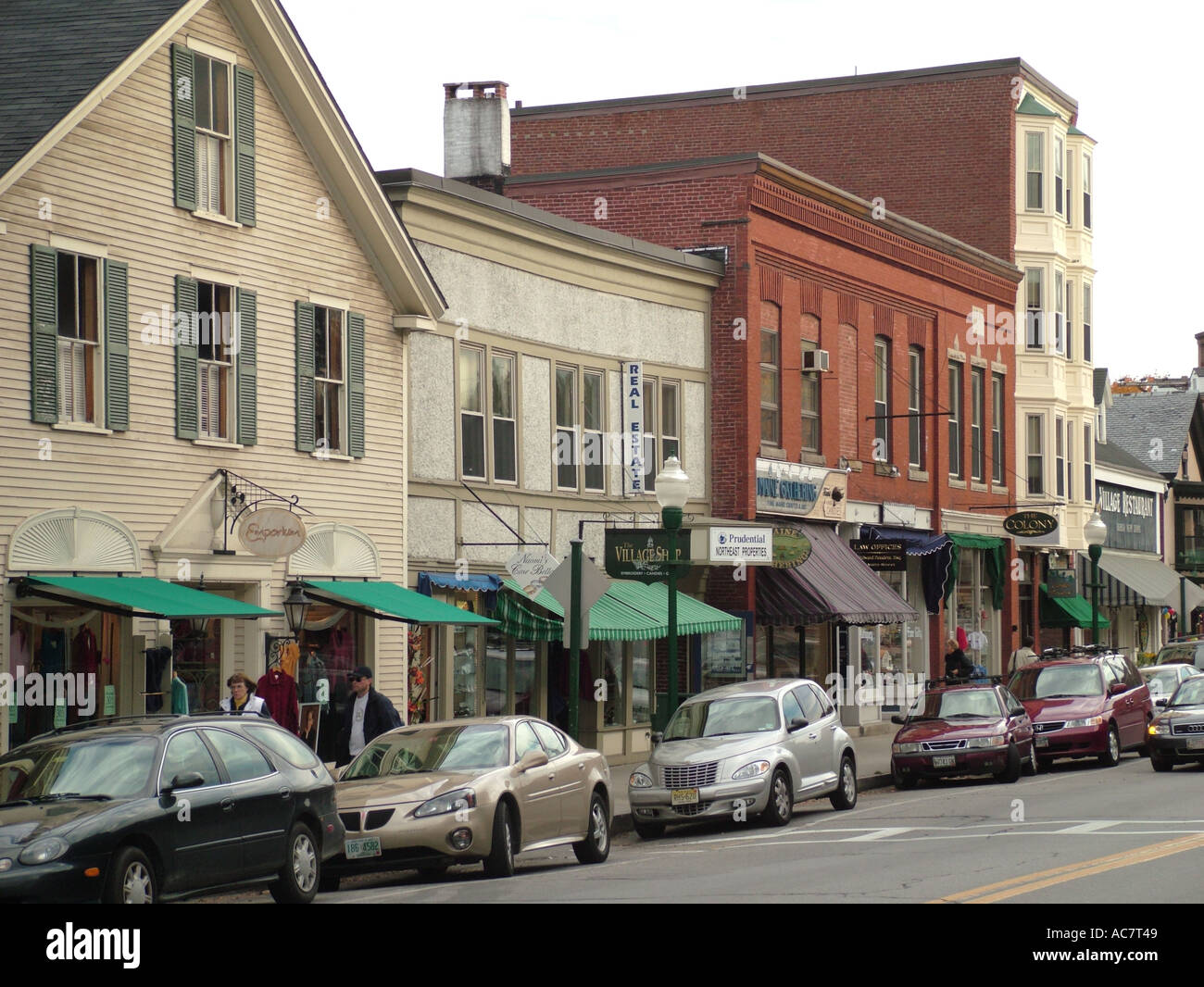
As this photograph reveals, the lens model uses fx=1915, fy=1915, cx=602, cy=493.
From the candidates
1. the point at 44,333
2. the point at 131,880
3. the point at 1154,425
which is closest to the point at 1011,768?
the point at 44,333

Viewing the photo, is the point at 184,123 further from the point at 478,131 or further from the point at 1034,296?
the point at 1034,296

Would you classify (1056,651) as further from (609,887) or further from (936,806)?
(609,887)

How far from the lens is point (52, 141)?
19.1 meters

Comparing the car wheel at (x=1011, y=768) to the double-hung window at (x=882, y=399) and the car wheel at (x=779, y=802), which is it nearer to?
the car wheel at (x=779, y=802)

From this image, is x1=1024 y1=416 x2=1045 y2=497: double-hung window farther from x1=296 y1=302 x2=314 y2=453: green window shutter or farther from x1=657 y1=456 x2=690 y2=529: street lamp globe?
x1=296 y1=302 x2=314 y2=453: green window shutter

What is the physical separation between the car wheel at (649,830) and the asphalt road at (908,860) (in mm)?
153

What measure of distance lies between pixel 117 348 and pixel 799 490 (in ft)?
51.7

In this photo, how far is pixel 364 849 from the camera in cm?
1549

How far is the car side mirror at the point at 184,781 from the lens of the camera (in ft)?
42.2

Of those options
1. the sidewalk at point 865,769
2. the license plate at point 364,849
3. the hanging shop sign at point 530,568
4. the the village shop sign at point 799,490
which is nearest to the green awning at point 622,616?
the hanging shop sign at point 530,568

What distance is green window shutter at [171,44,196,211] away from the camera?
68.8ft

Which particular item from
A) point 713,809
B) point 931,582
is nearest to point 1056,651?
point 931,582

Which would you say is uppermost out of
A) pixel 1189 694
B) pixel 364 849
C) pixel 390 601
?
pixel 390 601

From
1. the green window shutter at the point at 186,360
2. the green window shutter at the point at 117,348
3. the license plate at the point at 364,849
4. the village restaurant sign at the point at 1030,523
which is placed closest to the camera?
the license plate at the point at 364,849
